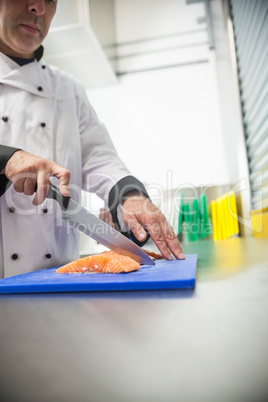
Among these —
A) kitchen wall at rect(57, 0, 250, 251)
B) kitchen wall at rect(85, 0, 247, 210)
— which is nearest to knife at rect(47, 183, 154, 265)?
kitchen wall at rect(57, 0, 250, 251)

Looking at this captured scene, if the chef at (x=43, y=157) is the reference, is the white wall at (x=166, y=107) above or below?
above

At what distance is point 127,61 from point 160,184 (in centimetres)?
164

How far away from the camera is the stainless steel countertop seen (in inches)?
10.1

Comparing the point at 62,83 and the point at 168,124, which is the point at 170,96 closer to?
the point at 168,124

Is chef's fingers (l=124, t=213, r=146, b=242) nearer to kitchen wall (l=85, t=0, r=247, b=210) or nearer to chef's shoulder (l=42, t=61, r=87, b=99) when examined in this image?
chef's shoulder (l=42, t=61, r=87, b=99)

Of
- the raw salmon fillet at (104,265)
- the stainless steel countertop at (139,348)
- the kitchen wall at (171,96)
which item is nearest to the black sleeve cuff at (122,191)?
the raw salmon fillet at (104,265)

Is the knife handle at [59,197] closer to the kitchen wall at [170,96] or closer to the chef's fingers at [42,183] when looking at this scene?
the chef's fingers at [42,183]

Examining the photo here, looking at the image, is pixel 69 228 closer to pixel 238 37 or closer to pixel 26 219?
pixel 26 219

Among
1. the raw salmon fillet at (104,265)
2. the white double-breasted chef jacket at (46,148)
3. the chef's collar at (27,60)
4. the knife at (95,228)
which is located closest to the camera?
the raw salmon fillet at (104,265)

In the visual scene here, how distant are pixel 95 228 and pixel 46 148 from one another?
498mm

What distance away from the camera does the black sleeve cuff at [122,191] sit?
3.91 feet

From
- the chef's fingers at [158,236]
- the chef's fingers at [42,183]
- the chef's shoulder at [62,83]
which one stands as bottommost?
the chef's fingers at [158,236]

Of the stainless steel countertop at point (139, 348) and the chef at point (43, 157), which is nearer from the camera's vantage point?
the stainless steel countertop at point (139, 348)

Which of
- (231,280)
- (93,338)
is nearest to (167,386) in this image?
(93,338)
